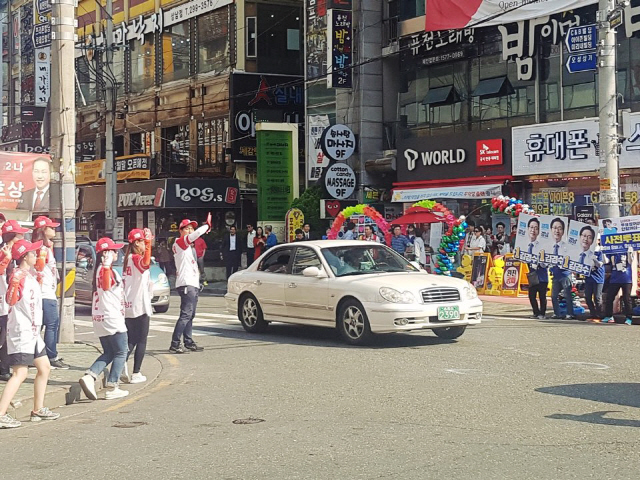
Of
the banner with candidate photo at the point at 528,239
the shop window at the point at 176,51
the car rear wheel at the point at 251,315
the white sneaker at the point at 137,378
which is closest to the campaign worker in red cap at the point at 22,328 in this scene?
the white sneaker at the point at 137,378

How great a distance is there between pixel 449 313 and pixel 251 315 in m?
3.74

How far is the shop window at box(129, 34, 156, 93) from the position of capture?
47906mm

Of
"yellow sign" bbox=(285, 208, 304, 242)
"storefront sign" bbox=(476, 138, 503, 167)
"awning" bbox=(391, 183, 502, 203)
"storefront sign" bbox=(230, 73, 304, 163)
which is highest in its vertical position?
"storefront sign" bbox=(230, 73, 304, 163)

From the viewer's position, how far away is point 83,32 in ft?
175

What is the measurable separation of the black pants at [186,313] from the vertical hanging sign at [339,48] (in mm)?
21054

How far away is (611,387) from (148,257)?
5189mm

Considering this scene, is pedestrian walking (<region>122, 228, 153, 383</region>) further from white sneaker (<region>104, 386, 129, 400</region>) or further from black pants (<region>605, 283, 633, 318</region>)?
black pants (<region>605, 283, 633, 318</region>)

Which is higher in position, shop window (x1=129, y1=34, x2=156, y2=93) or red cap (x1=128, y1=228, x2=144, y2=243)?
shop window (x1=129, y1=34, x2=156, y2=93)

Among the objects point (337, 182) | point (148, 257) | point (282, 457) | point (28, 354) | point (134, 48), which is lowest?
point (282, 457)

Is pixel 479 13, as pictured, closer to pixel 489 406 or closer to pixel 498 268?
pixel 498 268

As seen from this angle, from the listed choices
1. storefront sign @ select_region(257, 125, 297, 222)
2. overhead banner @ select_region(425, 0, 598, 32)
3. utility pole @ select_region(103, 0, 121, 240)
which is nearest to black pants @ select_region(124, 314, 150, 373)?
overhead banner @ select_region(425, 0, 598, 32)

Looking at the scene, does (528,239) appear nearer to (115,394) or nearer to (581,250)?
(581,250)

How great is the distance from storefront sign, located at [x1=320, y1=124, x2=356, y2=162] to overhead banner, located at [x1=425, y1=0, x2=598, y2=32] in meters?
4.51

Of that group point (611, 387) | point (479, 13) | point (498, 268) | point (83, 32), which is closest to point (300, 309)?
point (611, 387)
